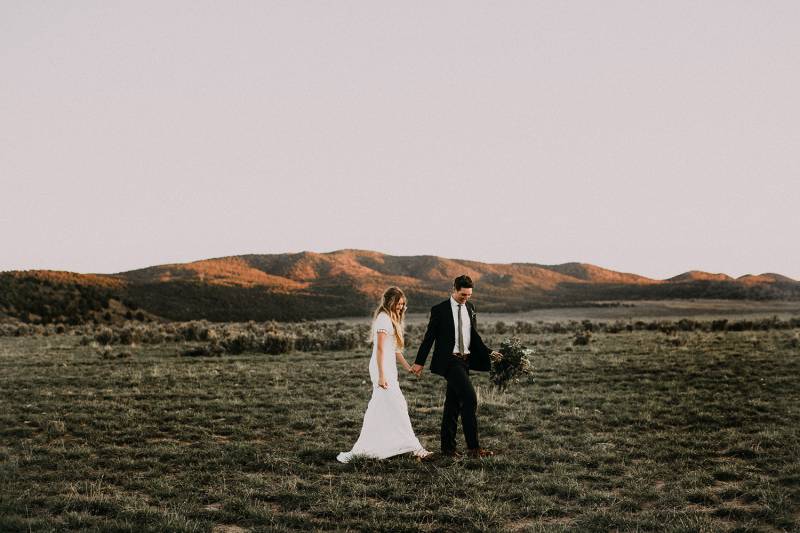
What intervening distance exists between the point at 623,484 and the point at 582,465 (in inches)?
34.8

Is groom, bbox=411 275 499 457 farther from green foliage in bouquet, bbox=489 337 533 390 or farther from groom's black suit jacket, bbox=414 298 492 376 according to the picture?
green foliage in bouquet, bbox=489 337 533 390

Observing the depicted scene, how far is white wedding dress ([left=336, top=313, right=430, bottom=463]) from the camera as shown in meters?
8.09

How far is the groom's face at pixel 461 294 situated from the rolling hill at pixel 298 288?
53.4 meters

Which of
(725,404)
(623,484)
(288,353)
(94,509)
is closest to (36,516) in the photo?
(94,509)

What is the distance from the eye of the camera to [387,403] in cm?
817

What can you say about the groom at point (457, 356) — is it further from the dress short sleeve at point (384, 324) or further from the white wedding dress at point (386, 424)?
the dress short sleeve at point (384, 324)

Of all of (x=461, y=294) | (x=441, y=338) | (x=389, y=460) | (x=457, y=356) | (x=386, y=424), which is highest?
(x=461, y=294)

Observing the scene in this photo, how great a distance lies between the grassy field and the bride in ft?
0.66

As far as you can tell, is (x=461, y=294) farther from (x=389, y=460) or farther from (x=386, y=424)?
(x=389, y=460)

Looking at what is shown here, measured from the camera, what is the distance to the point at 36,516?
6027mm

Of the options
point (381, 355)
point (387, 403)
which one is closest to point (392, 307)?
point (381, 355)

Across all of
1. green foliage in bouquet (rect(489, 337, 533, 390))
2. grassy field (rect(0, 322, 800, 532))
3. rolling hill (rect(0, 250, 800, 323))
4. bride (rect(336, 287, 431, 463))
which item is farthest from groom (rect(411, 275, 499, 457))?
rolling hill (rect(0, 250, 800, 323))

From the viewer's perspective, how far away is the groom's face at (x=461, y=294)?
8.03m

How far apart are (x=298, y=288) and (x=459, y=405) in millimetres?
88222
